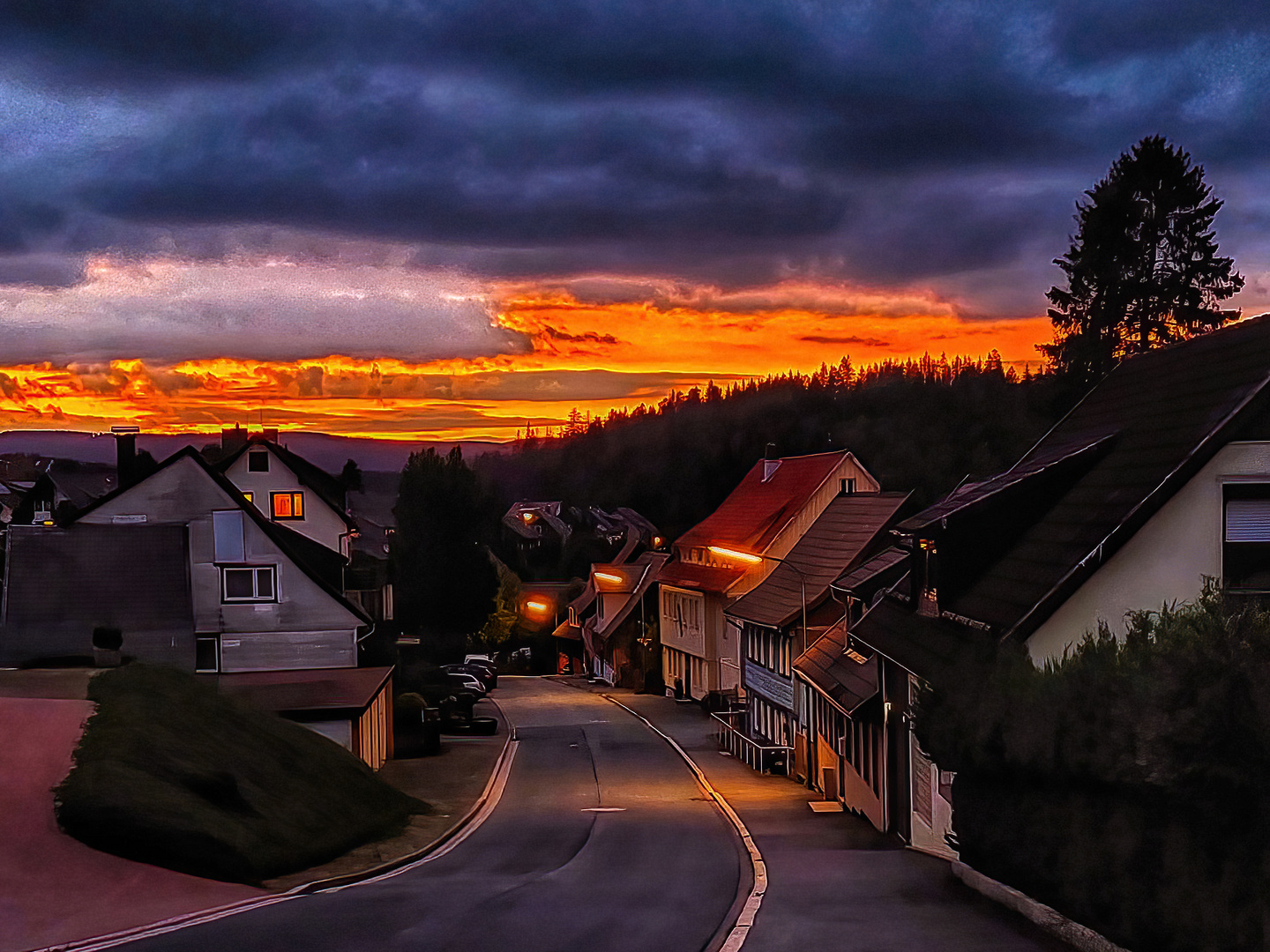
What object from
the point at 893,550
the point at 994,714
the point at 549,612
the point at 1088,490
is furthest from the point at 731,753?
the point at 549,612

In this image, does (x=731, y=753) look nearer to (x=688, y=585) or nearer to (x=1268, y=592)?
(x=688, y=585)

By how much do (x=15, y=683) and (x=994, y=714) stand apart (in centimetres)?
2573

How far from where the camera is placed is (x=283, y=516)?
6091cm

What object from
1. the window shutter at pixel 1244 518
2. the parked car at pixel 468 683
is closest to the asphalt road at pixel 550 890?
the window shutter at pixel 1244 518

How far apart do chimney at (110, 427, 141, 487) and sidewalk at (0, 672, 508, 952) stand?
26.5 meters

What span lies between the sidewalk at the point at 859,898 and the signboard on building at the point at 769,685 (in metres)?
10.4

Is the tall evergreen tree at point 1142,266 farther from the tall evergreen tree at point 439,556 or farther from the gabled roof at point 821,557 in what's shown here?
the tall evergreen tree at point 439,556

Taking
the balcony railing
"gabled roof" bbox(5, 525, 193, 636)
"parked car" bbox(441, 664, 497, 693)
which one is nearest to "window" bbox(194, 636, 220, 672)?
"gabled roof" bbox(5, 525, 193, 636)

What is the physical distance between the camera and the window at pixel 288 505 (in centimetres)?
6075

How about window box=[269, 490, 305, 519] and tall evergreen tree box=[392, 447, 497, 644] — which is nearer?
window box=[269, 490, 305, 519]

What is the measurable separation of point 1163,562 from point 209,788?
16688mm

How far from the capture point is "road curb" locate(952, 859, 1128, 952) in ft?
43.4

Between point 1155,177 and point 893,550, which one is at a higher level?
point 1155,177

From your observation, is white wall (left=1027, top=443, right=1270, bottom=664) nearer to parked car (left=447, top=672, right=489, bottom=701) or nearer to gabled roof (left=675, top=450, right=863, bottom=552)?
gabled roof (left=675, top=450, right=863, bottom=552)
